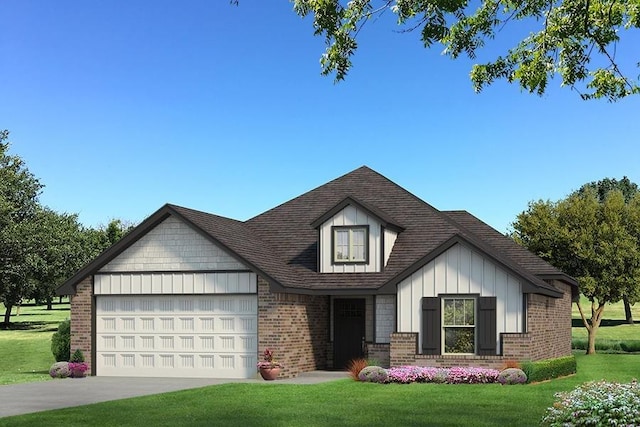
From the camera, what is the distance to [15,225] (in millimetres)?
60281

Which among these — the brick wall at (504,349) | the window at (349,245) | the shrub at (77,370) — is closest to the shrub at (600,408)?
the brick wall at (504,349)

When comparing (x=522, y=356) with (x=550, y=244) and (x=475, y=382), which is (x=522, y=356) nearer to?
(x=475, y=382)

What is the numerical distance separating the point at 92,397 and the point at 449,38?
12.7m

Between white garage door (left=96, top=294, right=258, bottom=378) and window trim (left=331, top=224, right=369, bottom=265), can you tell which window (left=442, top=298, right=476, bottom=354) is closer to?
window trim (left=331, top=224, right=369, bottom=265)

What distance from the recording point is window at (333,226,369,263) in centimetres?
3112

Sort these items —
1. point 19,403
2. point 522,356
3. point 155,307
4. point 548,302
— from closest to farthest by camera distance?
point 19,403
point 522,356
point 155,307
point 548,302

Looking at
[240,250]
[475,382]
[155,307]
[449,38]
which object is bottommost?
[475,382]

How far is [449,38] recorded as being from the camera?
15.8 m

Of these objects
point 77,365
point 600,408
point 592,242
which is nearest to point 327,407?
point 600,408

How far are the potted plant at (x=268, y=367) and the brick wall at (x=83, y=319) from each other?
20.8 ft

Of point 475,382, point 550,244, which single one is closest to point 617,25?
point 475,382

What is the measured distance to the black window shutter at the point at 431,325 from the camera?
28109 millimetres

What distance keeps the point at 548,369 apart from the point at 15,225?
141 feet

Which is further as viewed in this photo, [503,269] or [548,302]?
[548,302]
